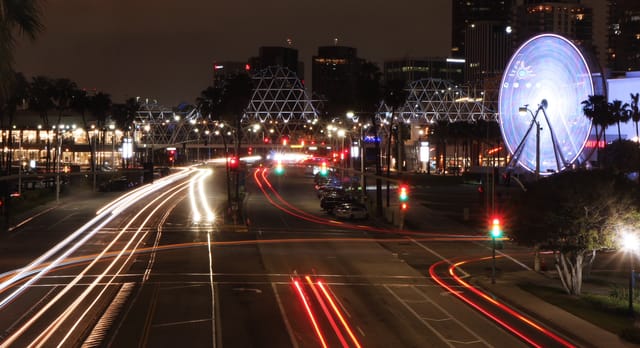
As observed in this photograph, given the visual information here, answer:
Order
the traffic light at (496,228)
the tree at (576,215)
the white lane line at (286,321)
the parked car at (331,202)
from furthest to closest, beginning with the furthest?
1. the parked car at (331,202)
2. the traffic light at (496,228)
3. the tree at (576,215)
4. the white lane line at (286,321)

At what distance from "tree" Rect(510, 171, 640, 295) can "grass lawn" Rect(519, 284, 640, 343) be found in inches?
38.3

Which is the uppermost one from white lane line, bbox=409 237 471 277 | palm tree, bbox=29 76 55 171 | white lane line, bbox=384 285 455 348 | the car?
palm tree, bbox=29 76 55 171

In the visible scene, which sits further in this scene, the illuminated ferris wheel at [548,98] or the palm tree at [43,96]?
the palm tree at [43,96]

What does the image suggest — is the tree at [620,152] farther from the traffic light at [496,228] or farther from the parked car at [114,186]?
the traffic light at [496,228]

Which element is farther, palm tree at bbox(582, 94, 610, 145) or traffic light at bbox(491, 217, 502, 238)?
palm tree at bbox(582, 94, 610, 145)

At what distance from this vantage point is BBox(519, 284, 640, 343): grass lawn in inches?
1051

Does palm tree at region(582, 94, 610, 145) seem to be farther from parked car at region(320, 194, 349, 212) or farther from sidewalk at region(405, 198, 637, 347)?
sidewalk at region(405, 198, 637, 347)

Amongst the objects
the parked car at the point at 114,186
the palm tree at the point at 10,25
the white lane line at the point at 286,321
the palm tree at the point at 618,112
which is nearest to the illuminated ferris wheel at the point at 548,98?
the palm tree at the point at 618,112

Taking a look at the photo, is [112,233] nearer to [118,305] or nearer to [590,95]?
[118,305]

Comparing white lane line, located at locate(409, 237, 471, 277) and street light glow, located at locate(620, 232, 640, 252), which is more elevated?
street light glow, located at locate(620, 232, 640, 252)

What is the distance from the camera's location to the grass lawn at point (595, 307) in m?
26.7

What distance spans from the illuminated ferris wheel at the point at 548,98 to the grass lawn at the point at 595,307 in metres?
46.0

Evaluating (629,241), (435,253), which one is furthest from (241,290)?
(435,253)

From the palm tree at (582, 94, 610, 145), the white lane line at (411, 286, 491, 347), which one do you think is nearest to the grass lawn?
the white lane line at (411, 286, 491, 347)
